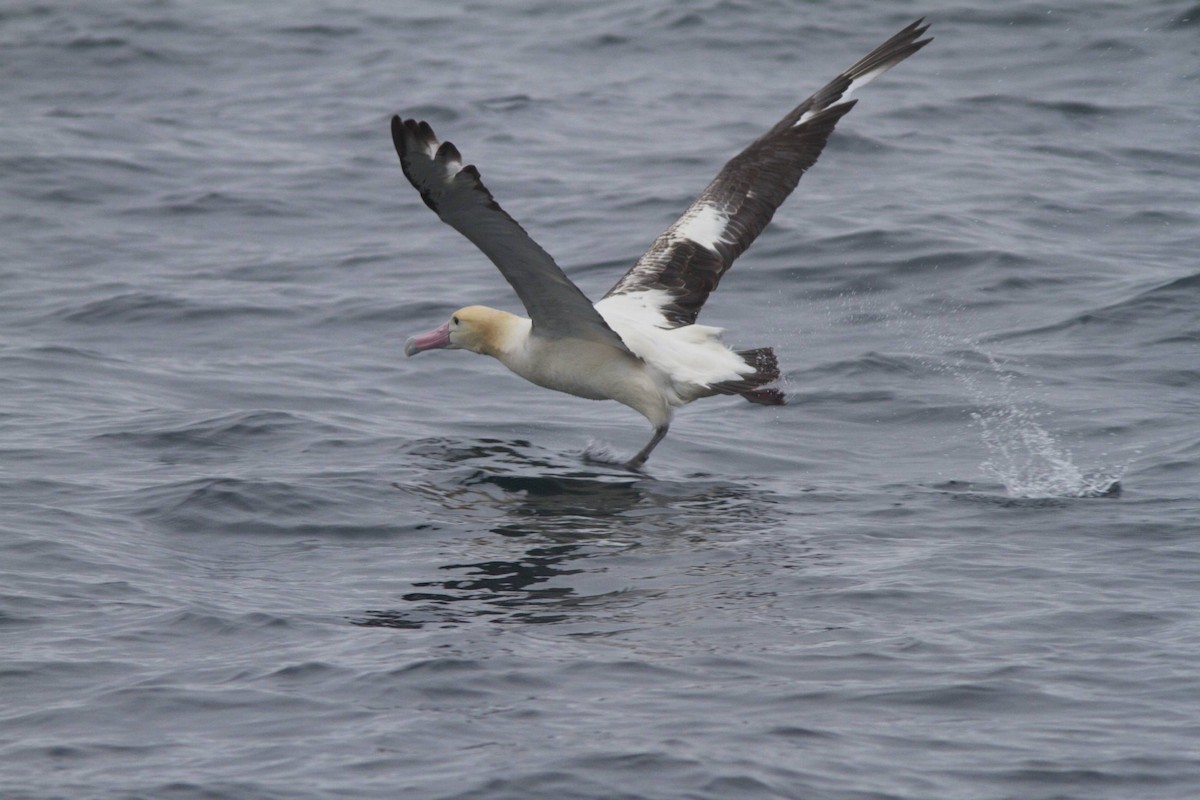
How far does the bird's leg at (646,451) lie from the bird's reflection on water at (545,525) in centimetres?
15

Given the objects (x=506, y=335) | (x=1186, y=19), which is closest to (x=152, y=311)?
(x=506, y=335)

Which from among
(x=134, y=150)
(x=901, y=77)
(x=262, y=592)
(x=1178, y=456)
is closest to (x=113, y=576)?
(x=262, y=592)

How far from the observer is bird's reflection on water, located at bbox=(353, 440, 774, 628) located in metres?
7.91

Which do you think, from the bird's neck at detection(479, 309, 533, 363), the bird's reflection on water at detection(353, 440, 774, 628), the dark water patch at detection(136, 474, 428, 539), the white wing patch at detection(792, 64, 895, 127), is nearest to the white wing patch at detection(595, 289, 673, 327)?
the bird's neck at detection(479, 309, 533, 363)

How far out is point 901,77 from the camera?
2155 cm

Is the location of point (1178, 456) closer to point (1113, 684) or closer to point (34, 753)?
point (1113, 684)

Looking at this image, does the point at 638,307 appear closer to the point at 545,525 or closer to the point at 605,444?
the point at 605,444

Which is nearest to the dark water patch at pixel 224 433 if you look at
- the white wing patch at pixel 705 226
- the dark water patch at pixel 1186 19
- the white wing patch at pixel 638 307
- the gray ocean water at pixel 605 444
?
the gray ocean water at pixel 605 444

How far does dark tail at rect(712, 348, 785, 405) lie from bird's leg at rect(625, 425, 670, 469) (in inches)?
20.4

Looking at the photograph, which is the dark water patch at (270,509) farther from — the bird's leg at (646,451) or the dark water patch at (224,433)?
the bird's leg at (646,451)

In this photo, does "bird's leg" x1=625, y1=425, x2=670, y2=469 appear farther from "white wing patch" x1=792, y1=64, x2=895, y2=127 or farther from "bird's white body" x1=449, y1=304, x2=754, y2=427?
"white wing patch" x1=792, y1=64, x2=895, y2=127

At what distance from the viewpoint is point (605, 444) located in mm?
11070

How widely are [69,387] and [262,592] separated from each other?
4659 millimetres

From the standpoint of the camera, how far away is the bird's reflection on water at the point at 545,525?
26.0 feet
